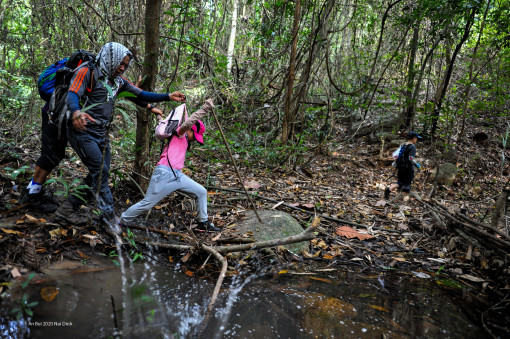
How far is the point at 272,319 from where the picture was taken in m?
2.40

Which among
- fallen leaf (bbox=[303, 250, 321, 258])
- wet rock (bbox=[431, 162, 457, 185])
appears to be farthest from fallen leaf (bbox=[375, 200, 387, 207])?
wet rock (bbox=[431, 162, 457, 185])

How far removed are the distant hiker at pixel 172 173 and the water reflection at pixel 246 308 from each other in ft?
2.46

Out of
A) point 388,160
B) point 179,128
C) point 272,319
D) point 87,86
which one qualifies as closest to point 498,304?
point 272,319

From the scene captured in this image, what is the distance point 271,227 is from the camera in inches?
156

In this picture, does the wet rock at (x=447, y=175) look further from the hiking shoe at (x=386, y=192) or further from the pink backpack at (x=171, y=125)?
the pink backpack at (x=171, y=125)

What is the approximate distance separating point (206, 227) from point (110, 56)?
2211 millimetres

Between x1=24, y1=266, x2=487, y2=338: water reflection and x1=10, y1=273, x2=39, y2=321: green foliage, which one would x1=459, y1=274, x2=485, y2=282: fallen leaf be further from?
x1=10, y1=273, x2=39, y2=321: green foliage

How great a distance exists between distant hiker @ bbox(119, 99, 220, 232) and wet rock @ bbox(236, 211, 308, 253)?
2.48 ft

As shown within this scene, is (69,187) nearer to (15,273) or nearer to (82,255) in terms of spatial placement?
(82,255)

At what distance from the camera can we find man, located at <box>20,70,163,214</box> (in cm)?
340

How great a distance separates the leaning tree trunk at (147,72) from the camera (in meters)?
3.95

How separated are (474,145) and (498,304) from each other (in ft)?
31.5

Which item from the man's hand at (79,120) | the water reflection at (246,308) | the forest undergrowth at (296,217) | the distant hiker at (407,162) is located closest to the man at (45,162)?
the forest undergrowth at (296,217)

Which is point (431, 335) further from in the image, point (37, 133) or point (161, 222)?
point (37, 133)
